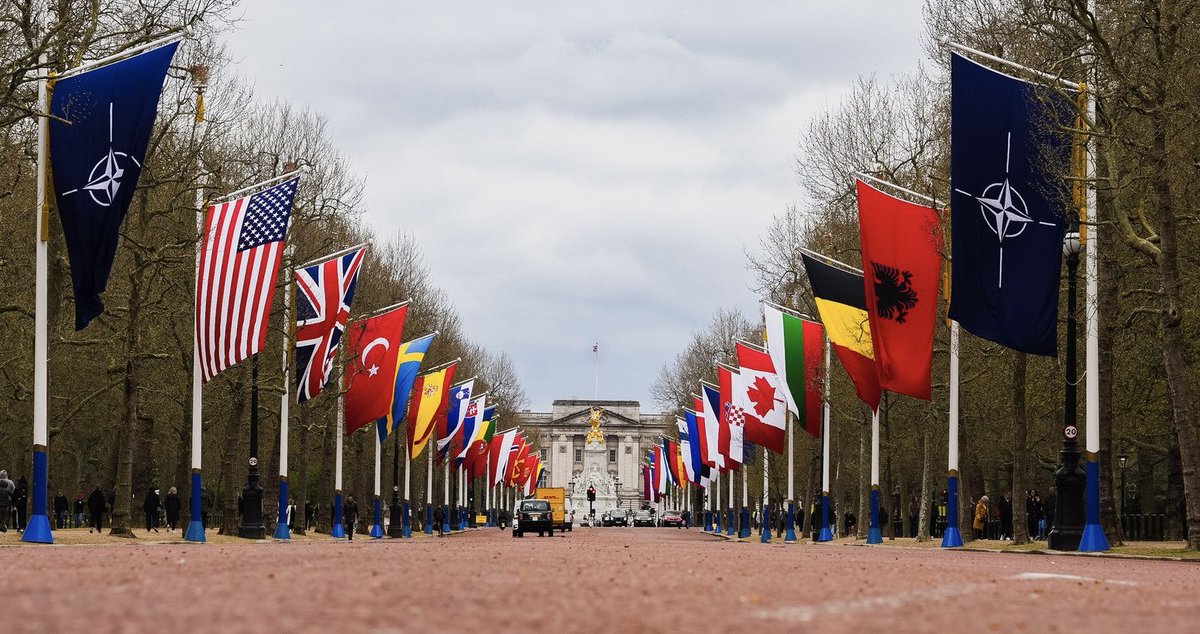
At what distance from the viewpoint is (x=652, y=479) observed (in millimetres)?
153875

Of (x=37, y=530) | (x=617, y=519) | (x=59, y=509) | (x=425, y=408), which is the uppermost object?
(x=425, y=408)

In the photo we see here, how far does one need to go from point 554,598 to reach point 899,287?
2254cm

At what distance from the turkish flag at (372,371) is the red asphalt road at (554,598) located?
26.4m

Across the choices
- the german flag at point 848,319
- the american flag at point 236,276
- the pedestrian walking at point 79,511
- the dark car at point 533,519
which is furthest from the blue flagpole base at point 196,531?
the dark car at point 533,519

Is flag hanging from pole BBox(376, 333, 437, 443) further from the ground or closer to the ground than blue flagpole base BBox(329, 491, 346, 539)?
further from the ground

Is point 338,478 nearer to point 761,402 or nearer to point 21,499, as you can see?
point 21,499

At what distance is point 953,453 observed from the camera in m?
38.7

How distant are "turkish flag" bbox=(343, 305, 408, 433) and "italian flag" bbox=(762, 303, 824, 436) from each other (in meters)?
10.8

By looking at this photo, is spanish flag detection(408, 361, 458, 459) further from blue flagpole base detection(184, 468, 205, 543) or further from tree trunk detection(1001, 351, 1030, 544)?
tree trunk detection(1001, 351, 1030, 544)

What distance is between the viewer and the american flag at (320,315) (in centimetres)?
3988

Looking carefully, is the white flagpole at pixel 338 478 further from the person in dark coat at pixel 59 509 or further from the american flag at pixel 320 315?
the american flag at pixel 320 315

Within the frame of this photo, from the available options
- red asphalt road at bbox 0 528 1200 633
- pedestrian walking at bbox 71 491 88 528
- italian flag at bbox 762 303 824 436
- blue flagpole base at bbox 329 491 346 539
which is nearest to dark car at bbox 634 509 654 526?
pedestrian walking at bbox 71 491 88 528

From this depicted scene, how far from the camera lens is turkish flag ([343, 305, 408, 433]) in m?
46.3

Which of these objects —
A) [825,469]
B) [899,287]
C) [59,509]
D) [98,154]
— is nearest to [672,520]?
[59,509]
